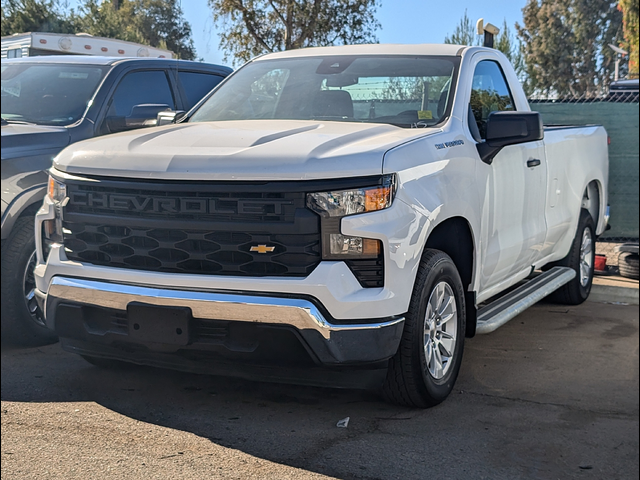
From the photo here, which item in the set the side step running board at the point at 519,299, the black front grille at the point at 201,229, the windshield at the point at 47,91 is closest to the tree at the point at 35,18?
the windshield at the point at 47,91

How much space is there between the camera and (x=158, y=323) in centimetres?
342

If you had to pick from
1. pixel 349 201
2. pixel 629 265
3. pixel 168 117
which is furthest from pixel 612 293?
pixel 349 201

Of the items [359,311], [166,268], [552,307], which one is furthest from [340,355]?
[552,307]

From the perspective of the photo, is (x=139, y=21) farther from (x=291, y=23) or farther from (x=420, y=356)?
(x=420, y=356)

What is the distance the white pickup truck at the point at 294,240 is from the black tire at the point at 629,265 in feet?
12.3

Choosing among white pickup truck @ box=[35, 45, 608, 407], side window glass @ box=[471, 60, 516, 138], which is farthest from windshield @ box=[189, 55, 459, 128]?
side window glass @ box=[471, 60, 516, 138]

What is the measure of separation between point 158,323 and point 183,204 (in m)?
Answer: 0.53

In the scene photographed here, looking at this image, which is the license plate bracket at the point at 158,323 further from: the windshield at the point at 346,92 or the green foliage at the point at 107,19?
the green foliage at the point at 107,19

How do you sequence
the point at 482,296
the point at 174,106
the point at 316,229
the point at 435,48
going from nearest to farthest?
1. the point at 316,229
2. the point at 482,296
3. the point at 435,48
4. the point at 174,106

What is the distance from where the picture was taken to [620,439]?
344cm

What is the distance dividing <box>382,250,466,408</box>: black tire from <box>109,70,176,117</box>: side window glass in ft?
8.81

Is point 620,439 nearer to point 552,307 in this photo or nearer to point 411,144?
point 411,144

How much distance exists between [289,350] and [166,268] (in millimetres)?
661

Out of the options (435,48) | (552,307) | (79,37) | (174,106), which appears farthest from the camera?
(552,307)
